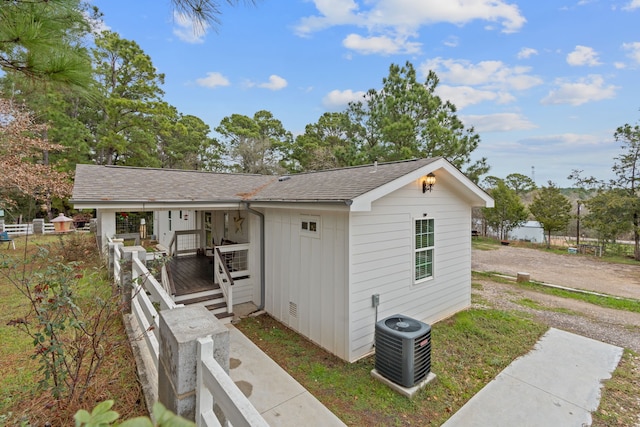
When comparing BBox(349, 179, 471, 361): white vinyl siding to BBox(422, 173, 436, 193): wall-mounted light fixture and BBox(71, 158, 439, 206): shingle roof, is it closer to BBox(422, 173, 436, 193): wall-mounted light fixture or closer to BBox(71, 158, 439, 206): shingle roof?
BBox(422, 173, 436, 193): wall-mounted light fixture

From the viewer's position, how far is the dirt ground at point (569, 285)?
664cm

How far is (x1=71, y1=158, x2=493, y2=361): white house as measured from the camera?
5195 millimetres

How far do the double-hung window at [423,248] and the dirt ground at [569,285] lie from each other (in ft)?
10.3

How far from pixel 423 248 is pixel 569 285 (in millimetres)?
7957

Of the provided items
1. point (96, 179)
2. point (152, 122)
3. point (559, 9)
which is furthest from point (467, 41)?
point (152, 122)

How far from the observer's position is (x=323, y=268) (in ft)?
18.2

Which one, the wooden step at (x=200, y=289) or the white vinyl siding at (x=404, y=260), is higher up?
the white vinyl siding at (x=404, y=260)

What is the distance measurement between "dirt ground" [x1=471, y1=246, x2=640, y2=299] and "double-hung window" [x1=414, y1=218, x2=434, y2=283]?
7.43 m

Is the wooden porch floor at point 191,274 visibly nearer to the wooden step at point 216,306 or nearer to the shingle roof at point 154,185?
the wooden step at point 216,306

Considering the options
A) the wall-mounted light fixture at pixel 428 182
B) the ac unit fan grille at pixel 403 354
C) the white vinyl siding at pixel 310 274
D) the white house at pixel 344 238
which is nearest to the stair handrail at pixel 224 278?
the white house at pixel 344 238

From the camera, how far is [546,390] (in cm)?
428

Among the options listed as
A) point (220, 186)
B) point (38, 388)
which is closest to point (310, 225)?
point (220, 186)

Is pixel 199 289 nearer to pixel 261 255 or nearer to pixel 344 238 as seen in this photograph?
pixel 261 255

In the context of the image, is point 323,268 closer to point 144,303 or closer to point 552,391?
point 144,303
